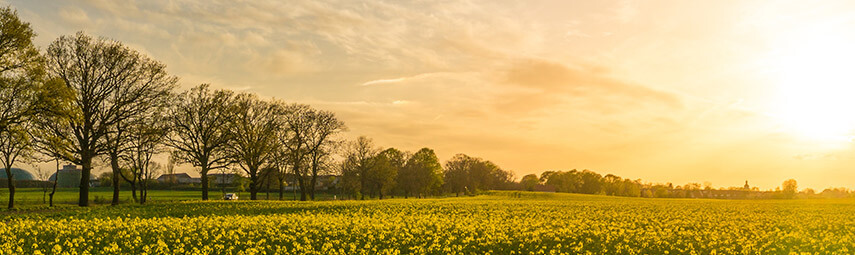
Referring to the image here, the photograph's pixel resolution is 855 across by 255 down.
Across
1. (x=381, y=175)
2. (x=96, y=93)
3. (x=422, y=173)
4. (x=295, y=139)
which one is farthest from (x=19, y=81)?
(x=422, y=173)

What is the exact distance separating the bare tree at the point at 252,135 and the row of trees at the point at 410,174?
32.7 m

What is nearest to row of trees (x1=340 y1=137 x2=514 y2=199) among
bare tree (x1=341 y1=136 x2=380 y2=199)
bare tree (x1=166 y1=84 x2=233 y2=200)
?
bare tree (x1=341 y1=136 x2=380 y2=199)

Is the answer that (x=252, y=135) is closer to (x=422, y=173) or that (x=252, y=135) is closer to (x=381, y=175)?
(x=381, y=175)

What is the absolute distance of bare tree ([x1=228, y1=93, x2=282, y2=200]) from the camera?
6719 centimetres

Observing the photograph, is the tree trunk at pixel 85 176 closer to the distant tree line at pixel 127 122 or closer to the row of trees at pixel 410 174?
the distant tree line at pixel 127 122

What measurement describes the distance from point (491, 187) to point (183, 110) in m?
121

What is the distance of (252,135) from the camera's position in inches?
2712

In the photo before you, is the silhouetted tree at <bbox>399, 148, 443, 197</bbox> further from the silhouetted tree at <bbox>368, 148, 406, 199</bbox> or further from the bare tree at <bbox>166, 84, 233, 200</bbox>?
the bare tree at <bbox>166, 84, 233, 200</bbox>

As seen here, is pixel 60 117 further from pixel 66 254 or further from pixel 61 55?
pixel 66 254

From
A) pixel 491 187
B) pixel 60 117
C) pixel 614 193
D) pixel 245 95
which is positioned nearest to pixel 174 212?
pixel 60 117

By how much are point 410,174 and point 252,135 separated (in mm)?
58975

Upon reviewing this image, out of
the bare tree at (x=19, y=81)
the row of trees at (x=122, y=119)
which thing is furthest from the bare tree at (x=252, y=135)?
the bare tree at (x=19, y=81)

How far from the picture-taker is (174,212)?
39.4m

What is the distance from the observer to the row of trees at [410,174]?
107438 millimetres
